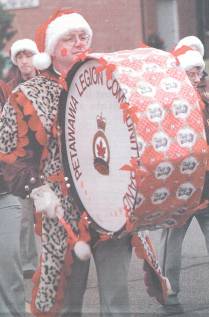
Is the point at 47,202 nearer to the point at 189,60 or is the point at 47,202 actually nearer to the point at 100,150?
the point at 100,150

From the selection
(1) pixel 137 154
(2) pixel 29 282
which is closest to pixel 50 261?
(1) pixel 137 154

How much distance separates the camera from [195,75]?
6.20 meters

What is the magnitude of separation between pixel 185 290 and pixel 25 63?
2.04 m

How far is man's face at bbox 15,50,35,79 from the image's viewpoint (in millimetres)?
7820

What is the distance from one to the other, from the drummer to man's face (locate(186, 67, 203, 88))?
1130 mm

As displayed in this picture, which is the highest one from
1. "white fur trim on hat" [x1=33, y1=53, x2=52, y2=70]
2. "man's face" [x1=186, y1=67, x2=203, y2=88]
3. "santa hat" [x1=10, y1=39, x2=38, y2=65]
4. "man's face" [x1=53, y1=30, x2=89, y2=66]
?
"man's face" [x1=53, y1=30, x2=89, y2=66]

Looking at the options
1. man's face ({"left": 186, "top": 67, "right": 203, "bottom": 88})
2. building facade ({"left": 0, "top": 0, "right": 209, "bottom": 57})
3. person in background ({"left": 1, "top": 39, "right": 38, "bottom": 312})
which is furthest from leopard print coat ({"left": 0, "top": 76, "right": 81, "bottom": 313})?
building facade ({"left": 0, "top": 0, "right": 209, "bottom": 57})

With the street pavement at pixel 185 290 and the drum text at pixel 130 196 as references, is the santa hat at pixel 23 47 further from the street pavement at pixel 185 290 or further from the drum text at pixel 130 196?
the drum text at pixel 130 196

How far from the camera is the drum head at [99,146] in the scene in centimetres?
446

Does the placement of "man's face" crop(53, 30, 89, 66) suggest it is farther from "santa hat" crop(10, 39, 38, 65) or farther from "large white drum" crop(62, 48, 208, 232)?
"santa hat" crop(10, 39, 38, 65)

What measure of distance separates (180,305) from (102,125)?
2.18m

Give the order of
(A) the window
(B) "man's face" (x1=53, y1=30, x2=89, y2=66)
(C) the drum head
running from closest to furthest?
(C) the drum head < (B) "man's face" (x1=53, y1=30, x2=89, y2=66) < (A) the window

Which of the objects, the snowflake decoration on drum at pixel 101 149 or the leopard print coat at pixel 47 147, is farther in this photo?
the leopard print coat at pixel 47 147

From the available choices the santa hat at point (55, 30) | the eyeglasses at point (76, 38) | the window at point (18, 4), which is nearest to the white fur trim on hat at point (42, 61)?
the santa hat at point (55, 30)
